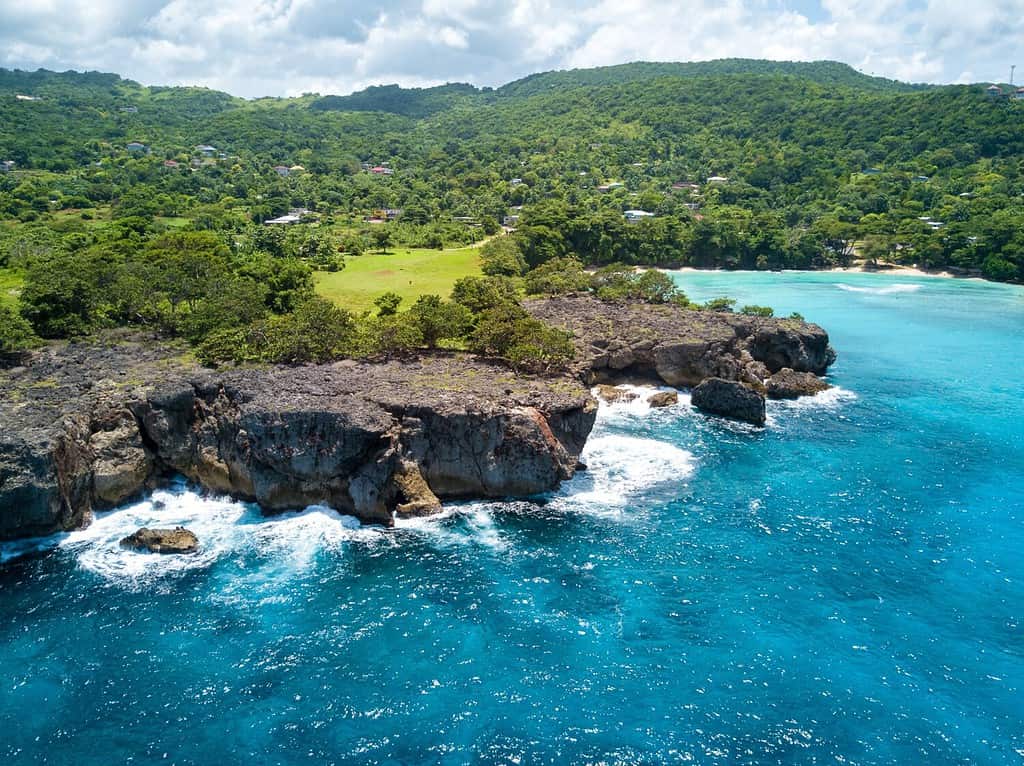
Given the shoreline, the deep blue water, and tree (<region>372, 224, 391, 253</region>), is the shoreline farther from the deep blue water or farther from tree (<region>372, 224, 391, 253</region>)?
the deep blue water

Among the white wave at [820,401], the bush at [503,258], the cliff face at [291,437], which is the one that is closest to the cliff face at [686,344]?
the white wave at [820,401]

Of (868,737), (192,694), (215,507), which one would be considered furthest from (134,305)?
(868,737)

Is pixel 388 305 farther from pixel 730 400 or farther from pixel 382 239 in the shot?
pixel 382 239

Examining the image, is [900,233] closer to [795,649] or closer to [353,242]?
[353,242]

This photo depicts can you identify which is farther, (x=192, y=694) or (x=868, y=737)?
(x=192, y=694)

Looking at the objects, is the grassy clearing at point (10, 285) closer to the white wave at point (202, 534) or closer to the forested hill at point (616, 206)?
the forested hill at point (616, 206)

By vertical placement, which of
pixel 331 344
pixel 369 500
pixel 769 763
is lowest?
pixel 769 763

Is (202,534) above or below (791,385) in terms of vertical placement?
below

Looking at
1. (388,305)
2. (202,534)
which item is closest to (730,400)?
(388,305)
